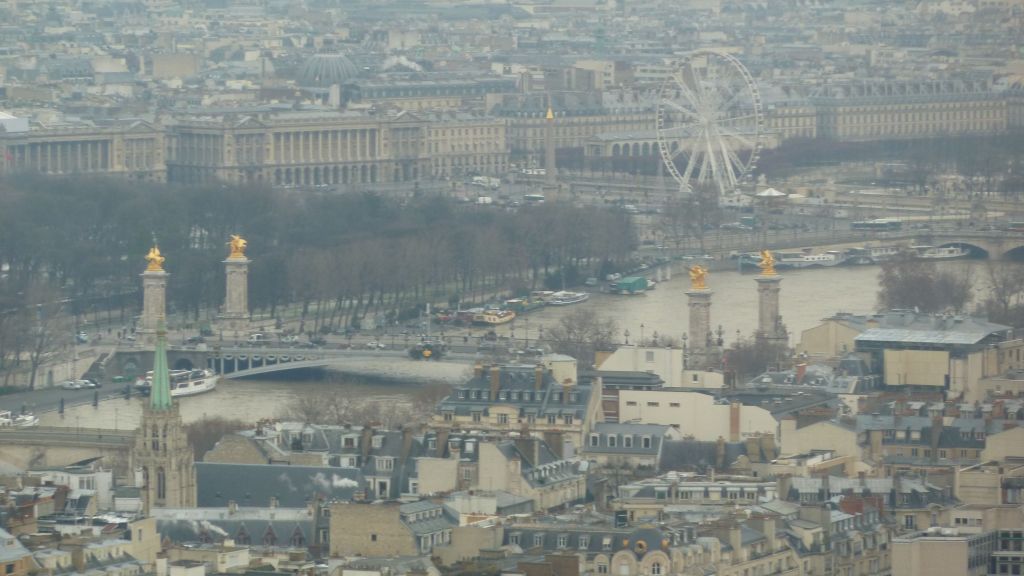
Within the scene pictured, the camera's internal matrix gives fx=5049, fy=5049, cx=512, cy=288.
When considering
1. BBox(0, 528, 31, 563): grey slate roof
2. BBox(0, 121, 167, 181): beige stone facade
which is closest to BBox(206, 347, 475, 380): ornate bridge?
BBox(0, 528, 31, 563): grey slate roof

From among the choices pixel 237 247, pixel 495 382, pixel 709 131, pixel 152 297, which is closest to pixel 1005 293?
pixel 237 247

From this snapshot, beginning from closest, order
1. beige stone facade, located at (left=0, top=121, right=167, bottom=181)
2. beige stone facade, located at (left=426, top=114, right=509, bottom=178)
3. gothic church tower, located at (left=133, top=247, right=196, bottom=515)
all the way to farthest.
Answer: gothic church tower, located at (left=133, top=247, right=196, bottom=515) < beige stone facade, located at (left=0, top=121, right=167, bottom=181) < beige stone facade, located at (left=426, top=114, right=509, bottom=178)

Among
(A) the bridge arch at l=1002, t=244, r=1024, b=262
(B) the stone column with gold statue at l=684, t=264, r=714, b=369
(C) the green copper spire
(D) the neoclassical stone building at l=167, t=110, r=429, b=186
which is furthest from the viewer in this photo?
(D) the neoclassical stone building at l=167, t=110, r=429, b=186

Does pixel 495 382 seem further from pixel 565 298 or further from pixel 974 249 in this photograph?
pixel 974 249

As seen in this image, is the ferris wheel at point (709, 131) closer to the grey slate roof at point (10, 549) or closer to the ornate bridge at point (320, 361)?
the ornate bridge at point (320, 361)

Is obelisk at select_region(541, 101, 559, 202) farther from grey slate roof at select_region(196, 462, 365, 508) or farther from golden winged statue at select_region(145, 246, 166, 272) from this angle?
grey slate roof at select_region(196, 462, 365, 508)
